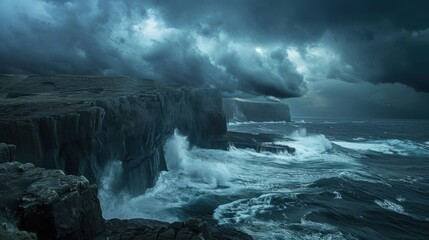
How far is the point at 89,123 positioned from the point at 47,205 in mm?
10436

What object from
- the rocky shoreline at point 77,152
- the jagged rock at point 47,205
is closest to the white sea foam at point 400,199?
the rocky shoreline at point 77,152

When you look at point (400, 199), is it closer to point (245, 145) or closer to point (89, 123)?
point (89, 123)

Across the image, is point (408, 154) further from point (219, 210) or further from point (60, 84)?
point (60, 84)

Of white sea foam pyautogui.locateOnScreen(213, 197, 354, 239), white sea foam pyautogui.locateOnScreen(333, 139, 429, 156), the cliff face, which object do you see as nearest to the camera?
the cliff face

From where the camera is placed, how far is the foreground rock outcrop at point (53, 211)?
8.13 m

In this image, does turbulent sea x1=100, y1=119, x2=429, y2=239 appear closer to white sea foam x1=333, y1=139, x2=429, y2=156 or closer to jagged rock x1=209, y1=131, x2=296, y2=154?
jagged rock x1=209, y1=131, x2=296, y2=154

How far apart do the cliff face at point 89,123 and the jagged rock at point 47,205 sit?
211 inches

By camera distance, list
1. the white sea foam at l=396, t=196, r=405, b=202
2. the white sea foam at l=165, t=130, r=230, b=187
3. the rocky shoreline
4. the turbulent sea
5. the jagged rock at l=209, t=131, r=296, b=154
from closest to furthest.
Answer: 1. the rocky shoreline
2. the turbulent sea
3. the white sea foam at l=396, t=196, r=405, b=202
4. the white sea foam at l=165, t=130, r=230, b=187
5. the jagged rock at l=209, t=131, r=296, b=154

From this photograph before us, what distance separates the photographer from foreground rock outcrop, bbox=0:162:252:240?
8133 millimetres

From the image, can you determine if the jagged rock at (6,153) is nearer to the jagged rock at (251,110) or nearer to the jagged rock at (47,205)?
the jagged rock at (47,205)

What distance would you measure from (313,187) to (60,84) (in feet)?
86.7

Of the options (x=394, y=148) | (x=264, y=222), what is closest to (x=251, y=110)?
(x=394, y=148)

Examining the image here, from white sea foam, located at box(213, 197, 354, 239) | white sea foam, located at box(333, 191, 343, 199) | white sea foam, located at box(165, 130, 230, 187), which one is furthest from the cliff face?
white sea foam, located at box(333, 191, 343, 199)

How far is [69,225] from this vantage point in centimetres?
874
